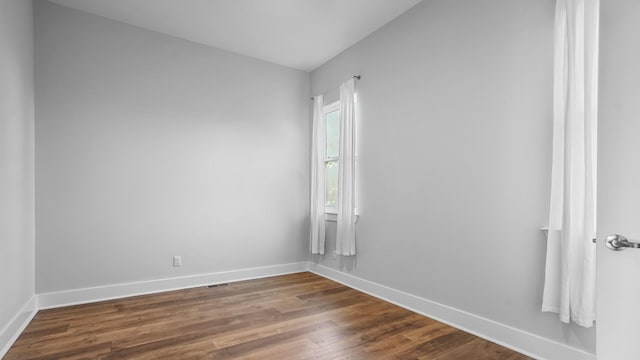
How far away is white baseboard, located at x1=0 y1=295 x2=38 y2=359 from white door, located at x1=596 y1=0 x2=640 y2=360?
3381 mm

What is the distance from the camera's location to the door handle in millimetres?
1073

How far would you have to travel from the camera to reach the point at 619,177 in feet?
3.72

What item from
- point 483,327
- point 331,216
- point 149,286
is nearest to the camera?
point 483,327

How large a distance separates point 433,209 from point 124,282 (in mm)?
3303

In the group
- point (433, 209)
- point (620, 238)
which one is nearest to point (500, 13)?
point (433, 209)

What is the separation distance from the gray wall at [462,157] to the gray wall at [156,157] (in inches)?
54.7

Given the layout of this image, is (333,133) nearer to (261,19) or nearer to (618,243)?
(261,19)

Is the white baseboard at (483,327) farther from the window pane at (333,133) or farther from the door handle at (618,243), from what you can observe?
the window pane at (333,133)

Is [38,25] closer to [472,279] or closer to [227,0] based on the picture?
[227,0]

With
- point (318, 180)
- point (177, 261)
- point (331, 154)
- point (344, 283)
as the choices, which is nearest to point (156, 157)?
point (177, 261)

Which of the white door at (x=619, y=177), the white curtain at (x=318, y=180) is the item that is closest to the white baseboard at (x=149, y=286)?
the white curtain at (x=318, y=180)

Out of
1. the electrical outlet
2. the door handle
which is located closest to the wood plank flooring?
the electrical outlet

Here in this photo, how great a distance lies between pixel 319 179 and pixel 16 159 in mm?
3093

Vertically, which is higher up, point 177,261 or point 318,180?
point 318,180
